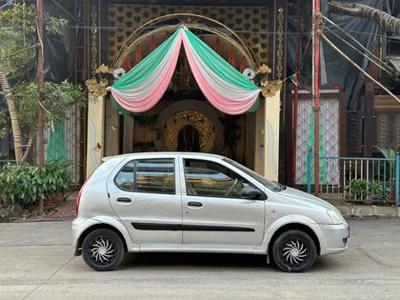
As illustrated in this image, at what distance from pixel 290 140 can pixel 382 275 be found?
23.2 feet

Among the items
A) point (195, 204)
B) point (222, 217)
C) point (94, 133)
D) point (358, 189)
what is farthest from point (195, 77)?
point (222, 217)

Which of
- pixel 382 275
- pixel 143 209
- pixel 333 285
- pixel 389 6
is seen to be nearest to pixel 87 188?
pixel 143 209

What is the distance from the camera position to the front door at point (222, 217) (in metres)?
6.70

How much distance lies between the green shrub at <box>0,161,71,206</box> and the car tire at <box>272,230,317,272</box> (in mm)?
5939

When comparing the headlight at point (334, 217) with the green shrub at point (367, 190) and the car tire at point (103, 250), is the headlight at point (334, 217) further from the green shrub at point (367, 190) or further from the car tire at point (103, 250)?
the green shrub at point (367, 190)

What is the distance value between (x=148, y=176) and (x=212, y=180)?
2.82ft

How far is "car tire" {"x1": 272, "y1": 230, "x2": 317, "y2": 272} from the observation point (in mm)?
6699

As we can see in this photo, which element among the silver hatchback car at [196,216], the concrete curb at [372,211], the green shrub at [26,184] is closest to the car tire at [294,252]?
the silver hatchback car at [196,216]

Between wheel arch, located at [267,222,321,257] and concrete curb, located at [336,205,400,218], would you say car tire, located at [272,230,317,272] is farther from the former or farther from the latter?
concrete curb, located at [336,205,400,218]

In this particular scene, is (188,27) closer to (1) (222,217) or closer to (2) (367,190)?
(2) (367,190)

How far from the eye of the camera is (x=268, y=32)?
13.4 metres

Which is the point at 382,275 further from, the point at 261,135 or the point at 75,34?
the point at 75,34

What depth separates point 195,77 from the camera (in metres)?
10.8

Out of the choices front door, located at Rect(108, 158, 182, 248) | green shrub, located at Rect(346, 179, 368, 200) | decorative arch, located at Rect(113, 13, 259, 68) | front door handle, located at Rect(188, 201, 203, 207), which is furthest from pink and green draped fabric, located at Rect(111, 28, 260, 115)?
front door handle, located at Rect(188, 201, 203, 207)
